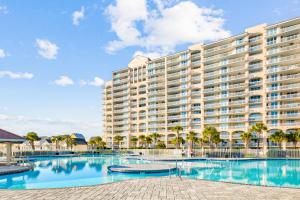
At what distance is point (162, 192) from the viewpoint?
13875 mm

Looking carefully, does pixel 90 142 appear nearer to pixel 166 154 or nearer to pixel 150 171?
pixel 166 154

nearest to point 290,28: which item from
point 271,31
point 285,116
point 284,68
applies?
point 271,31

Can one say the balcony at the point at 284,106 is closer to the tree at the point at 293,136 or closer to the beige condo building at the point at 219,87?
the beige condo building at the point at 219,87

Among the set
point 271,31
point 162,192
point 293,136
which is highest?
point 271,31

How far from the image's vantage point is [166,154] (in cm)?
4841

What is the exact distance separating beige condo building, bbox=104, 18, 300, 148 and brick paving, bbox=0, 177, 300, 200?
47985mm

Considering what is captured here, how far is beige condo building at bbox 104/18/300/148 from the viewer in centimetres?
5888

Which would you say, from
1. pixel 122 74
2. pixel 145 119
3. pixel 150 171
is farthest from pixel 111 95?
pixel 150 171

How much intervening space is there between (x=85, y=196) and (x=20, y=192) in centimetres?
362

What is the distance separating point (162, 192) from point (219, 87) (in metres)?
58.7

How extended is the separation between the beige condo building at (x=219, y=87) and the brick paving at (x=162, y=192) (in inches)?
1889

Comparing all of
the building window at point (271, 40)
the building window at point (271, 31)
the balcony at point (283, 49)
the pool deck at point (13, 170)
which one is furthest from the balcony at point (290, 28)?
the pool deck at point (13, 170)

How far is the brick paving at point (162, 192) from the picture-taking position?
1282 centimetres

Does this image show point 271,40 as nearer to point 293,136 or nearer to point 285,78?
point 285,78
